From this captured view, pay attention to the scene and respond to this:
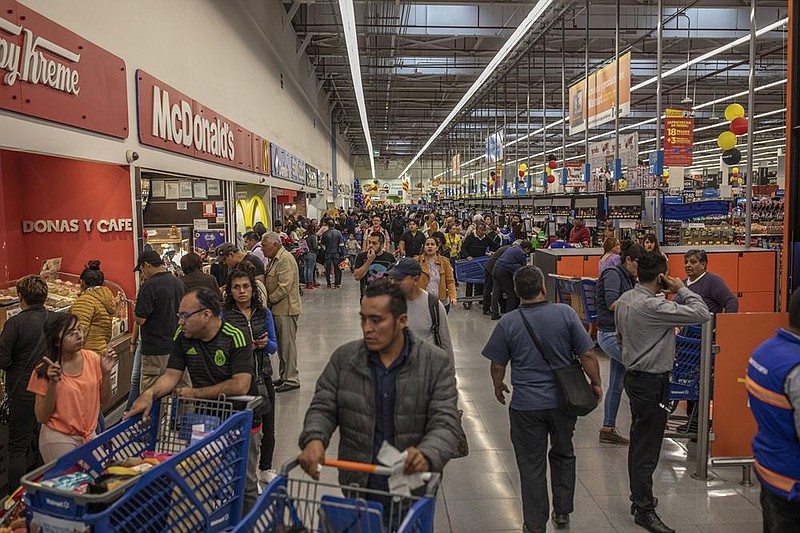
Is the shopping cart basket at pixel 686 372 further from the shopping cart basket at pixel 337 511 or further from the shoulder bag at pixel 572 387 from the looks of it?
the shopping cart basket at pixel 337 511

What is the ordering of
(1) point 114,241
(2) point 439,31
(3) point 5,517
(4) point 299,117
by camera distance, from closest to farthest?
(3) point 5,517 → (1) point 114,241 → (2) point 439,31 → (4) point 299,117

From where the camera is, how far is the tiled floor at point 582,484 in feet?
14.0

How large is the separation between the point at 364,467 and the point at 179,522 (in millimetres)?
1049

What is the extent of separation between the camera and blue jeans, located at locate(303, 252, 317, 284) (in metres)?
15.6

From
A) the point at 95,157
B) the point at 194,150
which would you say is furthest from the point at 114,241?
the point at 194,150

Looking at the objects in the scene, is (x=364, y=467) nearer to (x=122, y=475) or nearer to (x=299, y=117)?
(x=122, y=475)

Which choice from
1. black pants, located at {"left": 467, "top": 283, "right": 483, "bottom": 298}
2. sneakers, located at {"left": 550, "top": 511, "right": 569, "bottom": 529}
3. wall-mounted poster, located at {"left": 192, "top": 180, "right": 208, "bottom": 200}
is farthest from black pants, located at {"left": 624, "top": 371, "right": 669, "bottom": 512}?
black pants, located at {"left": 467, "top": 283, "right": 483, "bottom": 298}

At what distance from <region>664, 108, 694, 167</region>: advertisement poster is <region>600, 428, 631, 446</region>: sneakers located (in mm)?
13151

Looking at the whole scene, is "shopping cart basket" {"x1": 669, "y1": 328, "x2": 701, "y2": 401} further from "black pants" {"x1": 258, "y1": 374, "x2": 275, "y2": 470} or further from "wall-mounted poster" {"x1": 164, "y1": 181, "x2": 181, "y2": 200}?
"wall-mounted poster" {"x1": 164, "y1": 181, "x2": 181, "y2": 200}

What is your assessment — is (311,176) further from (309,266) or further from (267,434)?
(267,434)

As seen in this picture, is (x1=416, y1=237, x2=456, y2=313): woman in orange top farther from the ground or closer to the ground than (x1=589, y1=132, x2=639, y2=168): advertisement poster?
closer to the ground

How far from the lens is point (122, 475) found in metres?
2.95

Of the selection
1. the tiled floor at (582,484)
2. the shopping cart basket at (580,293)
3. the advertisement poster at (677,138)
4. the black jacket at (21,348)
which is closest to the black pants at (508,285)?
the shopping cart basket at (580,293)

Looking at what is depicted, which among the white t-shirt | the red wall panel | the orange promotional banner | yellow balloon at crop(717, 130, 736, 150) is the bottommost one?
the white t-shirt
